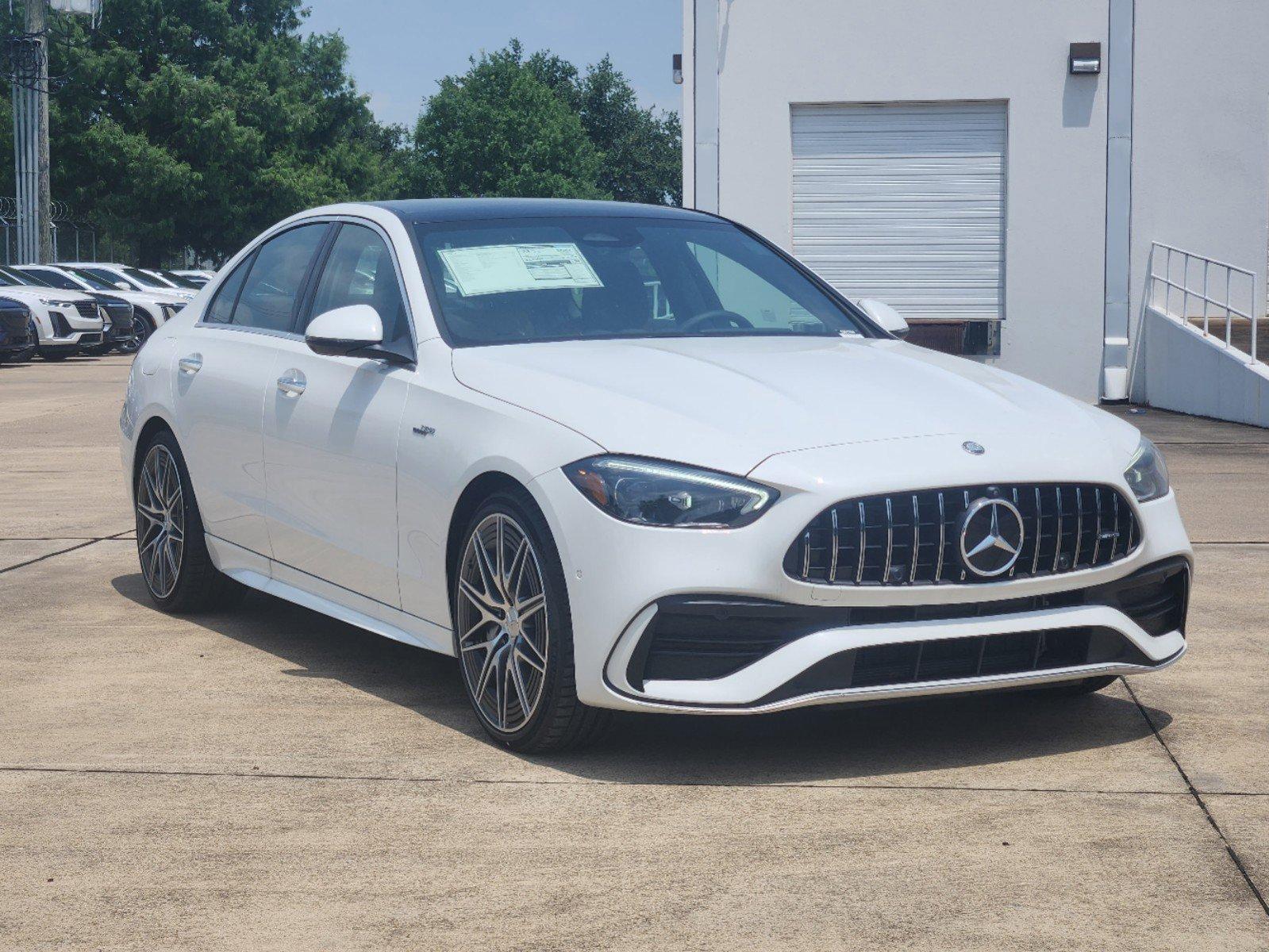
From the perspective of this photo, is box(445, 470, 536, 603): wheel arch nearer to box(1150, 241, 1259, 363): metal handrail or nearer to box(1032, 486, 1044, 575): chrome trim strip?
box(1032, 486, 1044, 575): chrome trim strip

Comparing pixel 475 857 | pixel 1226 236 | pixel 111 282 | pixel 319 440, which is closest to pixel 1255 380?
pixel 1226 236

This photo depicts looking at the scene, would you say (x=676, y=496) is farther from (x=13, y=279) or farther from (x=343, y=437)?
(x=13, y=279)

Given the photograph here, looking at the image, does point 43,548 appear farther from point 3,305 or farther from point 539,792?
point 3,305

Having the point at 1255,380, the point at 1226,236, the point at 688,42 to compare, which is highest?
the point at 688,42

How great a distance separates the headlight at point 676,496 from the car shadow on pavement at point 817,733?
0.58 meters

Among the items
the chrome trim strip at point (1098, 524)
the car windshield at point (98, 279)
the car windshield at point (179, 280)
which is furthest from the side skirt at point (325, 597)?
the car windshield at point (179, 280)

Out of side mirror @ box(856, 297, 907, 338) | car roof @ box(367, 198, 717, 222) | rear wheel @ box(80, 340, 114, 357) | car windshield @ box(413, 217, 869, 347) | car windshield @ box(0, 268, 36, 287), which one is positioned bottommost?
rear wheel @ box(80, 340, 114, 357)

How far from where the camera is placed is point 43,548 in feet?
29.1

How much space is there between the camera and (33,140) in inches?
1592

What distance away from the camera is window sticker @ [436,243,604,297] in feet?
18.5

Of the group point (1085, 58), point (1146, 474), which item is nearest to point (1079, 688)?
point (1146, 474)

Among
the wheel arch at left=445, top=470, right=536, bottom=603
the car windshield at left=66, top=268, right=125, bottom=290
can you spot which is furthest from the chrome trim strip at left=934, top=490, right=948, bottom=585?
the car windshield at left=66, top=268, right=125, bottom=290

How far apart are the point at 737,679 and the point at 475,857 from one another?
82 centimetres

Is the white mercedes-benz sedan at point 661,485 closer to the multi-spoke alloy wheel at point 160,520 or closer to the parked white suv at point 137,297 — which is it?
the multi-spoke alloy wheel at point 160,520
